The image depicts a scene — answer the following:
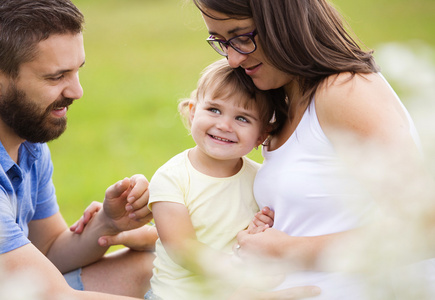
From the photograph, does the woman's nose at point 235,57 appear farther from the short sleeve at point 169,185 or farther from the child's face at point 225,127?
the short sleeve at point 169,185

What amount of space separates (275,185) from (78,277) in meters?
1.52

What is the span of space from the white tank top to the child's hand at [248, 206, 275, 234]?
6cm

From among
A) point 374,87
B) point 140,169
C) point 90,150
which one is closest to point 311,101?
point 374,87

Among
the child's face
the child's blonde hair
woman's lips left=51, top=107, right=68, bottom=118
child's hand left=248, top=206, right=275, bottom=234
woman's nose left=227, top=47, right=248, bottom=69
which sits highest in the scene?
woman's nose left=227, top=47, right=248, bottom=69

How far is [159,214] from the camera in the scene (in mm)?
2760

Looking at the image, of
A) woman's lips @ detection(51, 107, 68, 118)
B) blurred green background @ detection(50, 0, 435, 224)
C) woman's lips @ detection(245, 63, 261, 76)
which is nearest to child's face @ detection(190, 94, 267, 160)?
woman's lips @ detection(245, 63, 261, 76)

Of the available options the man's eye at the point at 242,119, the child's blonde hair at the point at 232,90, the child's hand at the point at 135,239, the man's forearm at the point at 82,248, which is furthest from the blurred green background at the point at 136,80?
the man's forearm at the point at 82,248

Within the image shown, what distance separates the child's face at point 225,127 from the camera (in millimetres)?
2771

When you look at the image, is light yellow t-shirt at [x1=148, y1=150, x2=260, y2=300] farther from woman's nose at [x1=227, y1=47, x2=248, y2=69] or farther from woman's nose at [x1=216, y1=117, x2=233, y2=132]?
woman's nose at [x1=227, y1=47, x2=248, y2=69]

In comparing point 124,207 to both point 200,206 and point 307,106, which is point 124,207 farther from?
point 307,106

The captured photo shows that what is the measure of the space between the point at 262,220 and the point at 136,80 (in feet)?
32.6

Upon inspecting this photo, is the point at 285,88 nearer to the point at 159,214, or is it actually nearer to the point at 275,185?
the point at 275,185

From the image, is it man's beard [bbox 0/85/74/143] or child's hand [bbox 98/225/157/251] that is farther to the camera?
child's hand [bbox 98/225/157/251]

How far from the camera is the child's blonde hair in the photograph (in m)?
2.77
